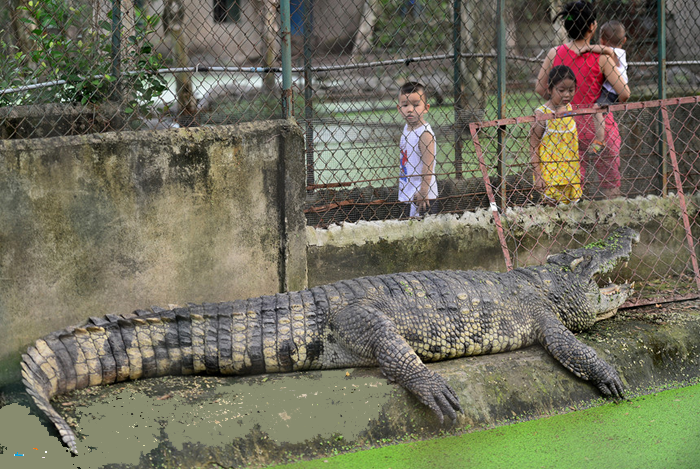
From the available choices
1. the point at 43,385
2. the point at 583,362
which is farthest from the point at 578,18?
the point at 43,385

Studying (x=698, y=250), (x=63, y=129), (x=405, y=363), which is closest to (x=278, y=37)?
(x=63, y=129)

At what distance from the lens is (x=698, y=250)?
4430mm

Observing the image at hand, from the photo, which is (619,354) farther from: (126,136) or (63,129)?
(63,129)

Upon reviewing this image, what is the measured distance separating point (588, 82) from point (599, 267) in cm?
146

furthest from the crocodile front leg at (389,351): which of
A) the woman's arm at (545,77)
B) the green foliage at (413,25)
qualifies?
the woman's arm at (545,77)

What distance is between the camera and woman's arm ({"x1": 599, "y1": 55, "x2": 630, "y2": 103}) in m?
4.22

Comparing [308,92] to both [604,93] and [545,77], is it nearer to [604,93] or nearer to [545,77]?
[545,77]

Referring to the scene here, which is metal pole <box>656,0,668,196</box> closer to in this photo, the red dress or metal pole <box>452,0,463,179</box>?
the red dress

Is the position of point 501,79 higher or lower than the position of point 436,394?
higher

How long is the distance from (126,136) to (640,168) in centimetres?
354

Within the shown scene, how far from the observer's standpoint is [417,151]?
4.03 meters

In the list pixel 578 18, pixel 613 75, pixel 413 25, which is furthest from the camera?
pixel 413 25

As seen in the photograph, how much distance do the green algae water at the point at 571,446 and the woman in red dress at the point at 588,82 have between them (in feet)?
6.00

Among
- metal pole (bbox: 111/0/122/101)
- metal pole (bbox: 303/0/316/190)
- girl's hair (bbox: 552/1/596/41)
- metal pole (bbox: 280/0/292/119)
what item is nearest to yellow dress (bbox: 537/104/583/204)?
girl's hair (bbox: 552/1/596/41)
